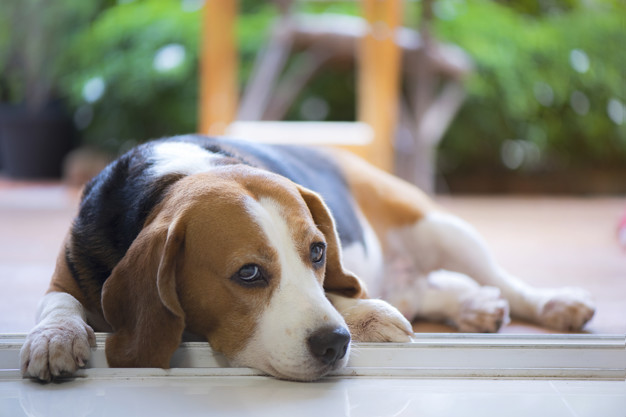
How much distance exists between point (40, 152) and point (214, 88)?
10.9 ft

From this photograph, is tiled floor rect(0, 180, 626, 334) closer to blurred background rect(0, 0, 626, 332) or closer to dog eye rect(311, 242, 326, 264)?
blurred background rect(0, 0, 626, 332)

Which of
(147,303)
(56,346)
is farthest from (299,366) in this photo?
(56,346)

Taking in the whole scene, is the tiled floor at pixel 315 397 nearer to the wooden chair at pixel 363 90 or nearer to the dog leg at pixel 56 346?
the dog leg at pixel 56 346

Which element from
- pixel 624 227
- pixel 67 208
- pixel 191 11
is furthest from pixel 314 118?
pixel 624 227

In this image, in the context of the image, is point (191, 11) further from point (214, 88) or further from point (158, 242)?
point (158, 242)

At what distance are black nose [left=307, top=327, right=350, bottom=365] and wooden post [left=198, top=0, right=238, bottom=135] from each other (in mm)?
2684

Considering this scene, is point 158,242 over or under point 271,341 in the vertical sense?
over

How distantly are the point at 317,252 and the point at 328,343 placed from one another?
0.81 ft

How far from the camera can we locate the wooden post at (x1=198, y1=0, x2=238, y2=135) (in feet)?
12.9

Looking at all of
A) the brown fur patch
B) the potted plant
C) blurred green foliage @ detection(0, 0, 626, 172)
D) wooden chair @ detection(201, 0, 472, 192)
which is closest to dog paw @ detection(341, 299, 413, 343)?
the brown fur patch

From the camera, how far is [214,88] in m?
3.95

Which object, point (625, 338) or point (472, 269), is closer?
point (625, 338)

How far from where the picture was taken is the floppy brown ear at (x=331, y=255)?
167 cm

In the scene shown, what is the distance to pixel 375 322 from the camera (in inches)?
62.5
